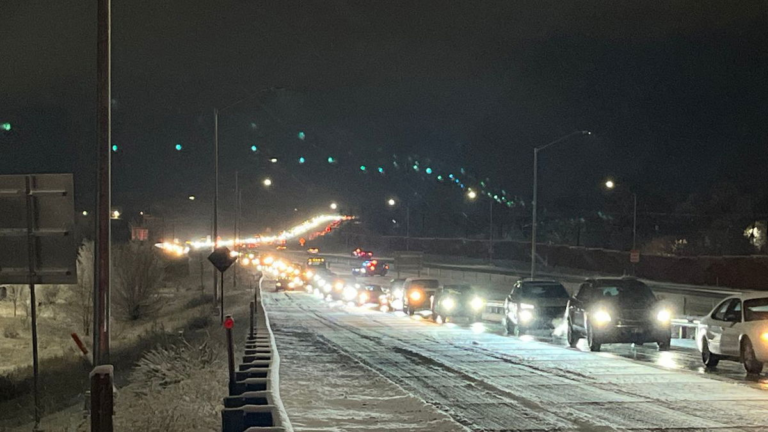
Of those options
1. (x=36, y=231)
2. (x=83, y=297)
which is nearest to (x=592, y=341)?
(x=36, y=231)

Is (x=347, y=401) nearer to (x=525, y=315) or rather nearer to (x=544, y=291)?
(x=525, y=315)

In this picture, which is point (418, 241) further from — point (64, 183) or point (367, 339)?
point (64, 183)

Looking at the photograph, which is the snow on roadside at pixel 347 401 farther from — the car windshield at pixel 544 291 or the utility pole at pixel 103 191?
the car windshield at pixel 544 291

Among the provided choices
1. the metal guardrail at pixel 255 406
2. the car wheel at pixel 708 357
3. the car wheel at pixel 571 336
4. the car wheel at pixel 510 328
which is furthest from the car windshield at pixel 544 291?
the metal guardrail at pixel 255 406

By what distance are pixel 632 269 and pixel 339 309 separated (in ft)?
105

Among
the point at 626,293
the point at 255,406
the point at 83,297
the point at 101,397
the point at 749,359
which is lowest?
the point at 83,297

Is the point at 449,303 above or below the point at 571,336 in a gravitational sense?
below

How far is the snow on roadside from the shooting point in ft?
40.3

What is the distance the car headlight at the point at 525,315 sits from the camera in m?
31.2

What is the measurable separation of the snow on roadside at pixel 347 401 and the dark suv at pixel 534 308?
36.0 feet

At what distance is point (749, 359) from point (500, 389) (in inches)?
223

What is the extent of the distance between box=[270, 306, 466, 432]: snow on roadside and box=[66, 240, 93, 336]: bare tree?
3138 centimetres

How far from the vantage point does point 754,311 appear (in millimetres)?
19391

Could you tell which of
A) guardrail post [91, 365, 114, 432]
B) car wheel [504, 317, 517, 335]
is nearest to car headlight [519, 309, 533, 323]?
car wheel [504, 317, 517, 335]
